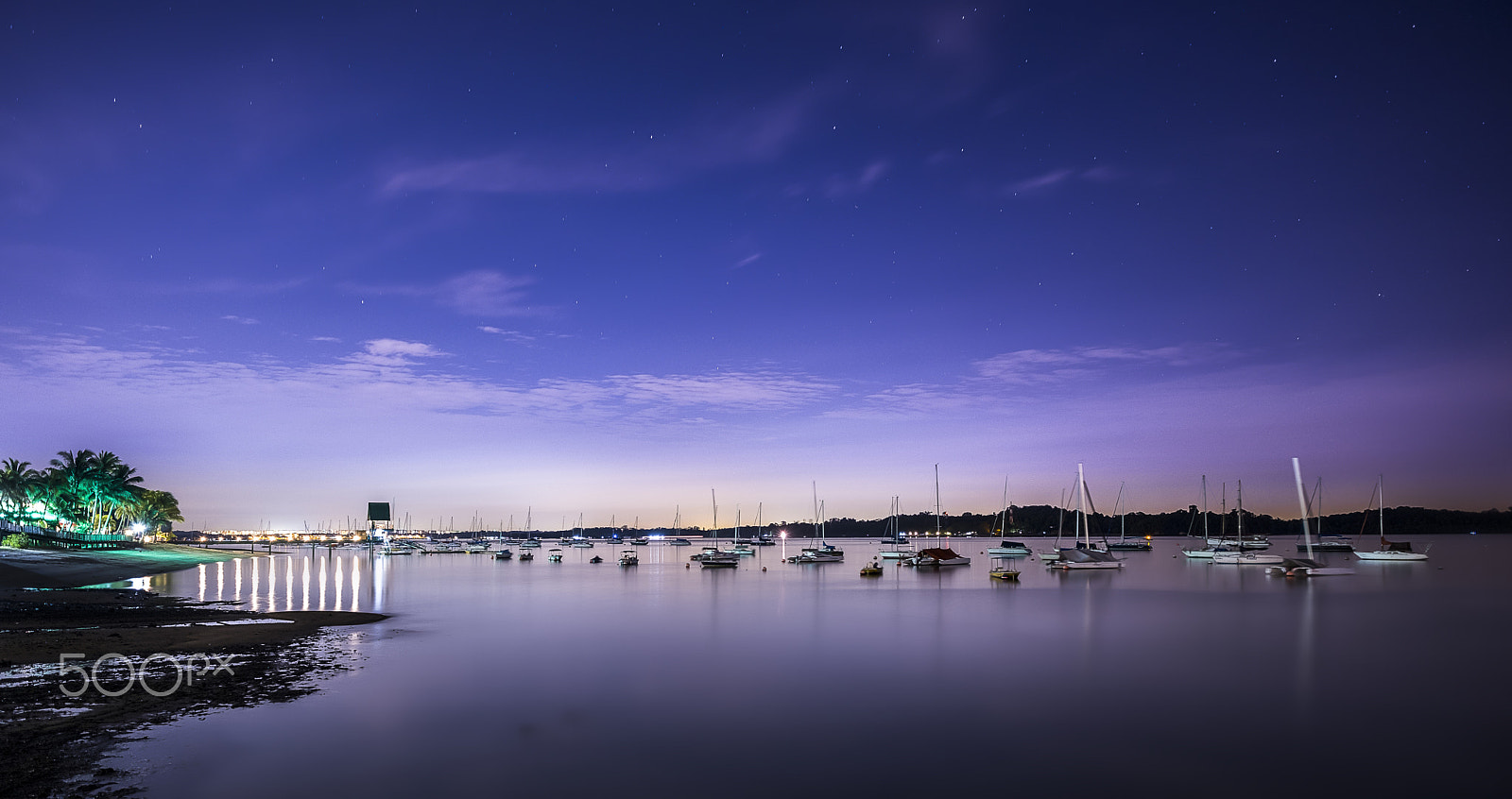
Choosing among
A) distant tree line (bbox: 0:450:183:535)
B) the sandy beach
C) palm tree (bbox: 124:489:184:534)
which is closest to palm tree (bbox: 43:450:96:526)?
distant tree line (bbox: 0:450:183:535)

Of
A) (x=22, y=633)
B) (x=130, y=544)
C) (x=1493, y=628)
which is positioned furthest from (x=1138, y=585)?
(x=130, y=544)

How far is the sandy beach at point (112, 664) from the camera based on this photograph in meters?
17.0

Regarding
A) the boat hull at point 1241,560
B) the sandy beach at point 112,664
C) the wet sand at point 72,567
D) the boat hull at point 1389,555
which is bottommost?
the boat hull at point 1241,560

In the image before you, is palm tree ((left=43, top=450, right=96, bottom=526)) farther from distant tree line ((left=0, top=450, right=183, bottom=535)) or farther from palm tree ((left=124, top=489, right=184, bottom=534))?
palm tree ((left=124, top=489, right=184, bottom=534))

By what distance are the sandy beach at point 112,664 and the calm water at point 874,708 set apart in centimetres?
128

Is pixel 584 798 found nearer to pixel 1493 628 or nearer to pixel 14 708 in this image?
pixel 14 708

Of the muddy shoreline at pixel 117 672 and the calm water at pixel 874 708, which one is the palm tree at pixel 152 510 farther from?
the muddy shoreline at pixel 117 672

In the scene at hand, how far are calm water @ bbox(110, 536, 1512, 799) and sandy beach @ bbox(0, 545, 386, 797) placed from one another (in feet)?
4.20

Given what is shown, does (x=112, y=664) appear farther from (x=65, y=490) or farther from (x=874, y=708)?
(x=65, y=490)


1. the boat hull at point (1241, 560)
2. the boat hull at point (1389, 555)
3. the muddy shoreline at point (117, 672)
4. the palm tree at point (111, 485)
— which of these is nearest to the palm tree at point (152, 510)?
the palm tree at point (111, 485)

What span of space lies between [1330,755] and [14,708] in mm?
→ 32715

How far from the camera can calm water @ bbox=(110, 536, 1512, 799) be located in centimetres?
2002

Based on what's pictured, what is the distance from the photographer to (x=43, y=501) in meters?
129

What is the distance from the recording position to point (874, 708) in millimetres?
28141
